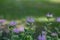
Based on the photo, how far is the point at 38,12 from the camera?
9.53 feet

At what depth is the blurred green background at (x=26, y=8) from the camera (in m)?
2.85

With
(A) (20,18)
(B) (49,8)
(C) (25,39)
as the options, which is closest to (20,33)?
(C) (25,39)

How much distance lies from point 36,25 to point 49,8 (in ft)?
1.91

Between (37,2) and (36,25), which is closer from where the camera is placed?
(36,25)

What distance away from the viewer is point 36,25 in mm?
2494

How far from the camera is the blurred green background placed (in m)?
2.85

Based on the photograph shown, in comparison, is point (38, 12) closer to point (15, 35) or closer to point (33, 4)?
point (33, 4)

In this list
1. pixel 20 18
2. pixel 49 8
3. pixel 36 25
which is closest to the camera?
pixel 36 25

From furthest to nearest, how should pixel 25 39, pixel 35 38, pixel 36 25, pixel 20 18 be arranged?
1. pixel 20 18
2. pixel 36 25
3. pixel 35 38
4. pixel 25 39

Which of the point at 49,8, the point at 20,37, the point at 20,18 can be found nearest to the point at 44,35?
the point at 20,37

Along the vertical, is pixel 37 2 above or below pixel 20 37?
above

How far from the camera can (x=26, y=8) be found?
2.98m

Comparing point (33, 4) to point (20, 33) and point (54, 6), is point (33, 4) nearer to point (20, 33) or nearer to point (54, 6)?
point (54, 6)

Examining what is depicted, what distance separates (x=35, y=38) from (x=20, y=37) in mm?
249
